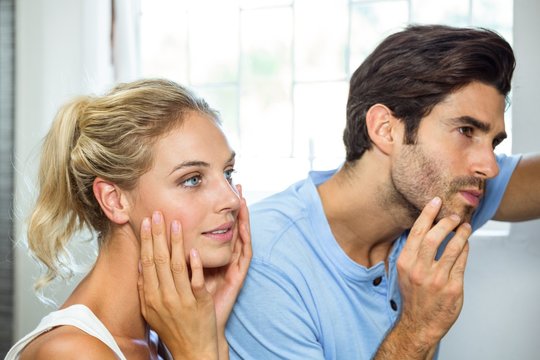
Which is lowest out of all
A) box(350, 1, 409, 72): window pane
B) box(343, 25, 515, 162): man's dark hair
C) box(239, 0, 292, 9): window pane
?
box(343, 25, 515, 162): man's dark hair

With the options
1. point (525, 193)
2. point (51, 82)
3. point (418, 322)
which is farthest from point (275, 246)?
point (51, 82)

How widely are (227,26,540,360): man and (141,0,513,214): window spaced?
0.53m

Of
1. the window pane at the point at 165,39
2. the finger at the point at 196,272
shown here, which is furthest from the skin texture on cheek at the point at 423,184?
the window pane at the point at 165,39

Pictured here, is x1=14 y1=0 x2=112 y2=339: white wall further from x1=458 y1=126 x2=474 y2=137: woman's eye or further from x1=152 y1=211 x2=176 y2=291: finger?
x1=458 y1=126 x2=474 y2=137: woman's eye

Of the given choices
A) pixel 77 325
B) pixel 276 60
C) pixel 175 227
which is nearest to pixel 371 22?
pixel 276 60

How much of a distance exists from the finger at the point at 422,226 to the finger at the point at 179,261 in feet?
1.43

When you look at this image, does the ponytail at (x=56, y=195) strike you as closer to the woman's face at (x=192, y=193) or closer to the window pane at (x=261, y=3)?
the woman's face at (x=192, y=193)

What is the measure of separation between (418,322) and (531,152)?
2.34 feet

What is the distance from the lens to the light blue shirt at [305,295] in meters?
1.21

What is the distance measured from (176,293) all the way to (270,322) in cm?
25

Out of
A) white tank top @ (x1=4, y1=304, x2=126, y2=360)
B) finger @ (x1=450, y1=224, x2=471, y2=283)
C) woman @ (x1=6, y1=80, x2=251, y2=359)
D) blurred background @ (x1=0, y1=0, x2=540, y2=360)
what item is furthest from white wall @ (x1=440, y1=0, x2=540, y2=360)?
white tank top @ (x1=4, y1=304, x2=126, y2=360)

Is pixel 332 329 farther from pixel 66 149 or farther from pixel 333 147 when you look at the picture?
pixel 333 147

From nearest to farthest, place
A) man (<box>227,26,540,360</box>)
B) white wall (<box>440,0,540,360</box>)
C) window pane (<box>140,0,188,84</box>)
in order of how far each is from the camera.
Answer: man (<box>227,26,540,360</box>), white wall (<box>440,0,540,360</box>), window pane (<box>140,0,188,84</box>)

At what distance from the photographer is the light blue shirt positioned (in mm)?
1212
